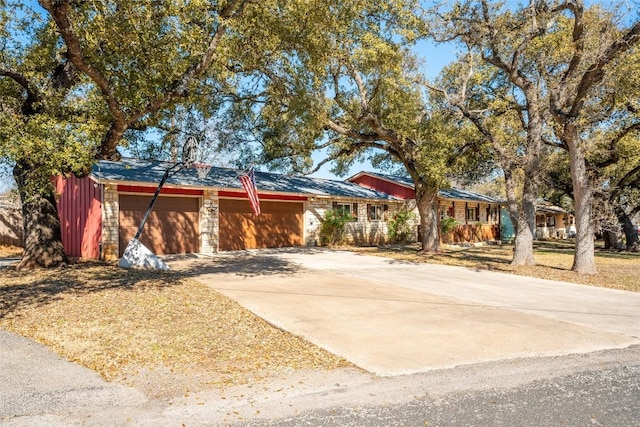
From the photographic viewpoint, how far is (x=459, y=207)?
29891 millimetres

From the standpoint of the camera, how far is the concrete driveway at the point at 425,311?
5730mm

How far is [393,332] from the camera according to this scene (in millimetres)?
6523

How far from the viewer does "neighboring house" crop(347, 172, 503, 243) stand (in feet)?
90.6

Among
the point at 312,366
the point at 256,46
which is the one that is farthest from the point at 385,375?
the point at 256,46

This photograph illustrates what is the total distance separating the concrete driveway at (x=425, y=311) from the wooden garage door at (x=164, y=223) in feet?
8.21

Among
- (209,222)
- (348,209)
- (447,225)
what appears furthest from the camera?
(447,225)

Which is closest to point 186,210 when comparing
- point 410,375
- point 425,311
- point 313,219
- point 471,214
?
point 313,219

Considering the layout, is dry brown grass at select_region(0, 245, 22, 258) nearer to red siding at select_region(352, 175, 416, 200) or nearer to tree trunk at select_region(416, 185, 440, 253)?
tree trunk at select_region(416, 185, 440, 253)

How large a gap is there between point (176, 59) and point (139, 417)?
26.1 feet

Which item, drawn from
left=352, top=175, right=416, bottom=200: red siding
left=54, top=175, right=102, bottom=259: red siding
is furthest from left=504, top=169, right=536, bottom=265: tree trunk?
left=54, top=175, right=102, bottom=259: red siding

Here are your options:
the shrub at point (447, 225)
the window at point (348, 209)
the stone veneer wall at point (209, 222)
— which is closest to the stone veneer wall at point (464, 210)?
the shrub at point (447, 225)

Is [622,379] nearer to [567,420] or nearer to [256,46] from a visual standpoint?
[567,420]

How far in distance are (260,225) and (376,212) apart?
7817mm

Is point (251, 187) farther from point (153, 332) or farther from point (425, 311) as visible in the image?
point (153, 332)
